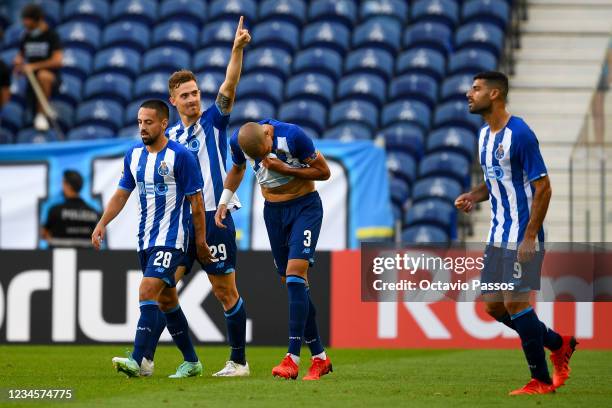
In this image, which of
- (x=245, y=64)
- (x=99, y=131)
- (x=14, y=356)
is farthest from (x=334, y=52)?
(x=14, y=356)

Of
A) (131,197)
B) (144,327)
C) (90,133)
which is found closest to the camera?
(144,327)

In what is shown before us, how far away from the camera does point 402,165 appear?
1567cm

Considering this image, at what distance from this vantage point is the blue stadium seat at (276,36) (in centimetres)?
1777

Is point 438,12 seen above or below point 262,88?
above

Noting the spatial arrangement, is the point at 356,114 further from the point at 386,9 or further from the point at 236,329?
the point at 236,329

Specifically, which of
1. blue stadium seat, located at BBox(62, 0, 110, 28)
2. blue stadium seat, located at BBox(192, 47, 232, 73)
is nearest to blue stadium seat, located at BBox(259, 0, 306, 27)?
blue stadium seat, located at BBox(192, 47, 232, 73)

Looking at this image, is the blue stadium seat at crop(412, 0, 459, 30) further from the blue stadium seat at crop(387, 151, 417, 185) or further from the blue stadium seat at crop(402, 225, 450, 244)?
the blue stadium seat at crop(402, 225, 450, 244)

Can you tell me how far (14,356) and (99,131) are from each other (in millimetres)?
6126

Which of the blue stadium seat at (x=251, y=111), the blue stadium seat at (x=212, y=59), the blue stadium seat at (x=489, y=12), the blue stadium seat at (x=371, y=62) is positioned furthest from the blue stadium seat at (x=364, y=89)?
the blue stadium seat at (x=489, y=12)

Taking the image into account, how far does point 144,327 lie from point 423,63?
373 inches

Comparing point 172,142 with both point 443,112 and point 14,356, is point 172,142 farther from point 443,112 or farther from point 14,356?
point 443,112

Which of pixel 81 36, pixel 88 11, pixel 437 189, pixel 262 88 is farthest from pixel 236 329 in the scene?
pixel 88 11

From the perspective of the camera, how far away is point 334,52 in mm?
17594

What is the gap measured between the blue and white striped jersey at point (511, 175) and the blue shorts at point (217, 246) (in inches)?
74.9
